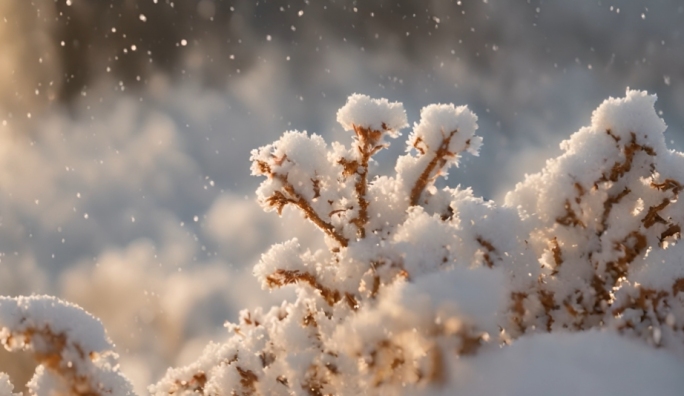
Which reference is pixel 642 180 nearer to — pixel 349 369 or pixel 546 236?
pixel 546 236

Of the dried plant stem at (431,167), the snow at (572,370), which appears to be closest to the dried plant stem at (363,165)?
the dried plant stem at (431,167)

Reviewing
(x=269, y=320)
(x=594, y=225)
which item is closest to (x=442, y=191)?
(x=594, y=225)

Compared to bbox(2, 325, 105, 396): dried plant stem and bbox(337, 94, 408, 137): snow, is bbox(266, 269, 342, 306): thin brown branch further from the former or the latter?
bbox(2, 325, 105, 396): dried plant stem

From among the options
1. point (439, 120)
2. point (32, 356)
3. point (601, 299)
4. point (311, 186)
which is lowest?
point (32, 356)

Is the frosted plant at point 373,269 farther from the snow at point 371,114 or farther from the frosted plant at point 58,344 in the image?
the frosted plant at point 58,344

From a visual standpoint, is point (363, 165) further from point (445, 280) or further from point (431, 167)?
point (445, 280)

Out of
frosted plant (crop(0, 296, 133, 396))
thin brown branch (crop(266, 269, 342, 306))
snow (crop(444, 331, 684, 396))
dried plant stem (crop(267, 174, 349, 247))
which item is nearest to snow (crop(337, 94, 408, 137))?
dried plant stem (crop(267, 174, 349, 247))

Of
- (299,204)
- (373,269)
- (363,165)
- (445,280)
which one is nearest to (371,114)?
(363,165)

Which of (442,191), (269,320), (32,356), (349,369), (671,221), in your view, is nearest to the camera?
(32,356)
